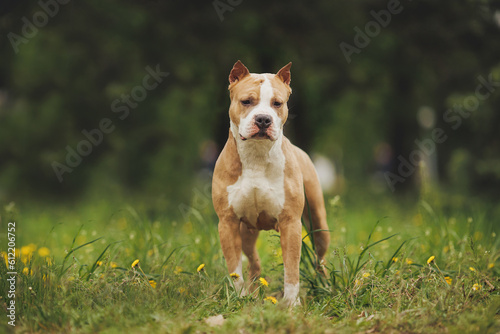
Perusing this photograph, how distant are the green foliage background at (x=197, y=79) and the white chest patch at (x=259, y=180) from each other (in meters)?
4.42

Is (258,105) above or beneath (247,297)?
above

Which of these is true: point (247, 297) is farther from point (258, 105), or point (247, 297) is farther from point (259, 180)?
point (258, 105)

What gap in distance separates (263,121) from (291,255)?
102 cm

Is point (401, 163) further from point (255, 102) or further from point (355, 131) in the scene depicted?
point (255, 102)

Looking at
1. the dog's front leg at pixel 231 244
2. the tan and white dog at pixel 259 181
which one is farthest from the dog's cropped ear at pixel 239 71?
the dog's front leg at pixel 231 244

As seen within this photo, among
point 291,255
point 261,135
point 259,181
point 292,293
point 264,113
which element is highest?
point 264,113

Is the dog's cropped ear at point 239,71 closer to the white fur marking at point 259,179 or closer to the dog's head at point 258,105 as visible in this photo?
the dog's head at point 258,105

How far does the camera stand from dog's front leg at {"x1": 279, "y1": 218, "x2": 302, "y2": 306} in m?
3.91

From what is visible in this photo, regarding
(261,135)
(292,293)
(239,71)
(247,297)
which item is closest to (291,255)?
(292,293)

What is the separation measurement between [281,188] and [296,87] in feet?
19.6

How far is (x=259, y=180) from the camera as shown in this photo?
155 inches

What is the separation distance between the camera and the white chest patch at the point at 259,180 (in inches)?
154

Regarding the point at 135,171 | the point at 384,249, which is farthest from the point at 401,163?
the point at 384,249

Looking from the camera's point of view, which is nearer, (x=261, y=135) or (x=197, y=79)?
(x=261, y=135)
